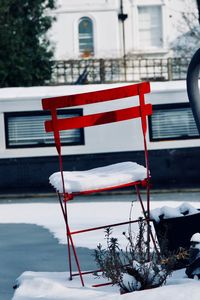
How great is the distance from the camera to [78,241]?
8375 millimetres

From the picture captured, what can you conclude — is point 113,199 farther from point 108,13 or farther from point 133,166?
point 108,13

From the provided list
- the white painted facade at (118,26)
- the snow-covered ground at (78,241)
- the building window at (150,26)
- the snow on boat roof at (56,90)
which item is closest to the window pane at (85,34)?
the white painted facade at (118,26)

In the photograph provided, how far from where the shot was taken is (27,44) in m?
20.4

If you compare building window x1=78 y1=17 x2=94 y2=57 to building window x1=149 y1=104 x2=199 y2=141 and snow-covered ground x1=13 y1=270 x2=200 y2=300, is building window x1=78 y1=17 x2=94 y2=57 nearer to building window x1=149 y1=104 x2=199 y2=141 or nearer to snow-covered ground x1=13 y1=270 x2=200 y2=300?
building window x1=149 y1=104 x2=199 y2=141

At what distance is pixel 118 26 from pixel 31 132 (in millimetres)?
16610

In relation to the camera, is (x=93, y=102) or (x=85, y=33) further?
(x=85, y=33)

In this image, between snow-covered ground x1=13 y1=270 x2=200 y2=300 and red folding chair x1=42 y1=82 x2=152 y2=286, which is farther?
red folding chair x1=42 y1=82 x2=152 y2=286

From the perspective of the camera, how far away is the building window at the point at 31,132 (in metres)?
12.9

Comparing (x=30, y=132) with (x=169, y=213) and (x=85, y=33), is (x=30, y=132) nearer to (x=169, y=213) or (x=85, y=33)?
(x=169, y=213)

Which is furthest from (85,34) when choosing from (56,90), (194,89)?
(194,89)

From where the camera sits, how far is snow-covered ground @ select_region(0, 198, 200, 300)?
4.50 meters

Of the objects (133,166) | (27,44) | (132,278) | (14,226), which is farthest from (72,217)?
Answer: (27,44)

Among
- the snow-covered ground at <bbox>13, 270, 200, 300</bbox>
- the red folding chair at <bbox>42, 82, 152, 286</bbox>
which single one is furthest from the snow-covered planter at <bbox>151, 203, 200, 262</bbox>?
the snow-covered ground at <bbox>13, 270, 200, 300</bbox>

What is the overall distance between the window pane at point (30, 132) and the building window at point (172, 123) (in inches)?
46.5
